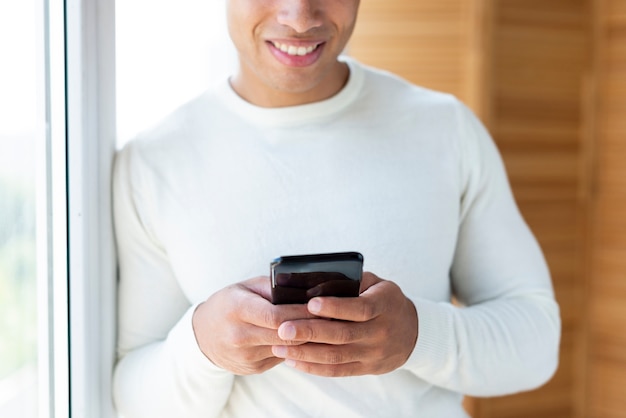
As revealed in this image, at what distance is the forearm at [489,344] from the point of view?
113cm

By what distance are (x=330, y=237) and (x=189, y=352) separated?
0.83ft

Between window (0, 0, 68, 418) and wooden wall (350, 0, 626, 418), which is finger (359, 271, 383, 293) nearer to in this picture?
window (0, 0, 68, 418)

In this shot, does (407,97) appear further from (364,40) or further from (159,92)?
(364,40)

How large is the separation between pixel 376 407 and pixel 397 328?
0.19m

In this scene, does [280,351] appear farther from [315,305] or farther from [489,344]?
[489,344]

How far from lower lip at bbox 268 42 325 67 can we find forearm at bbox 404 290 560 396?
362 mm

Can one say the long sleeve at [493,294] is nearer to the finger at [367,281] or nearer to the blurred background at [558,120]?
the finger at [367,281]

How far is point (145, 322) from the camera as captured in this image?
1230mm

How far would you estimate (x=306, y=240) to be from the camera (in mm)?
1180

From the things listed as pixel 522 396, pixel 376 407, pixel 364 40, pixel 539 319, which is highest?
pixel 364 40

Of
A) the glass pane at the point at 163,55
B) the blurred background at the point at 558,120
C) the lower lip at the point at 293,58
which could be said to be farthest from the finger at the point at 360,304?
the blurred background at the point at 558,120

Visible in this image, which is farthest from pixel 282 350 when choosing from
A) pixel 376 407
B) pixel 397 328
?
pixel 376 407

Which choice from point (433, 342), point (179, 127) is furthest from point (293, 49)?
point (433, 342)

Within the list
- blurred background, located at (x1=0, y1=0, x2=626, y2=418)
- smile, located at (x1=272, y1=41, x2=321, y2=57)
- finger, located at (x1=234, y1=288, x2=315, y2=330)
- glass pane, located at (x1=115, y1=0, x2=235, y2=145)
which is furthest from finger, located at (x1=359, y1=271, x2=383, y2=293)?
blurred background, located at (x1=0, y1=0, x2=626, y2=418)
